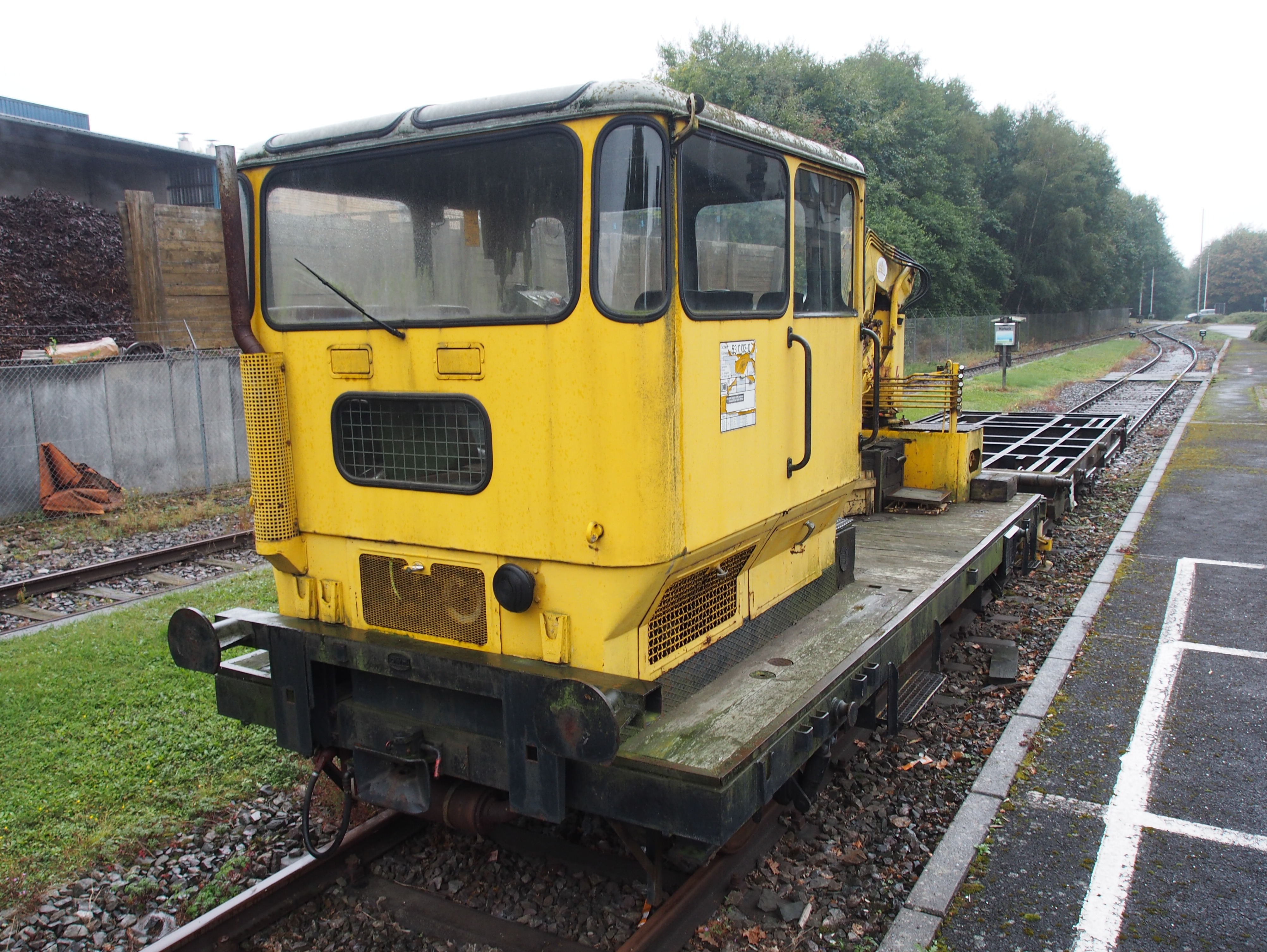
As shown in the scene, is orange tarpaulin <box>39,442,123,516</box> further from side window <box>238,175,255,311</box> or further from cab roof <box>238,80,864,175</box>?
cab roof <box>238,80,864,175</box>

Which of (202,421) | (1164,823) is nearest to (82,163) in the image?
(202,421)

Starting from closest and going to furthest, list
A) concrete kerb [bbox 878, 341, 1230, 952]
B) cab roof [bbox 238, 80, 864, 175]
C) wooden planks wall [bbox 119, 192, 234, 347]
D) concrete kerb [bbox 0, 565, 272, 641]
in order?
1. cab roof [bbox 238, 80, 864, 175]
2. concrete kerb [bbox 878, 341, 1230, 952]
3. concrete kerb [bbox 0, 565, 272, 641]
4. wooden planks wall [bbox 119, 192, 234, 347]

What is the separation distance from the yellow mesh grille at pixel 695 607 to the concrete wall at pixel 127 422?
8.42 meters

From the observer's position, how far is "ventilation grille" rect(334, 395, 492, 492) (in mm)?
3566

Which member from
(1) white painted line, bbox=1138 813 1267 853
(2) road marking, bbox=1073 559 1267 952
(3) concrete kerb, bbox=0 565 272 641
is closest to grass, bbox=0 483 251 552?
(3) concrete kerb, bbox=0 565 272 641

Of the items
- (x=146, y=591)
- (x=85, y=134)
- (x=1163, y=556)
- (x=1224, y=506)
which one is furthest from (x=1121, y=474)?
(x=85, y=134)

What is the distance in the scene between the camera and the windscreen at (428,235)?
3297 millimetres

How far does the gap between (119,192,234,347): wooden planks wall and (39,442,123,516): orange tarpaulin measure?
8.03 meters

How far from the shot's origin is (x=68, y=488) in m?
11.7

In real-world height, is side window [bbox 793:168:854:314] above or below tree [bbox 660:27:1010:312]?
below

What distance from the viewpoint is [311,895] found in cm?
400

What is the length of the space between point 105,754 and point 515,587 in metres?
3.20

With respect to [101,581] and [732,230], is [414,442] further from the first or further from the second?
[101,581]

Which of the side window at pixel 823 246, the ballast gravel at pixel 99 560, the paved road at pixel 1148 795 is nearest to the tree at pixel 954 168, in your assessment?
the paved road at pixel 1148 795
